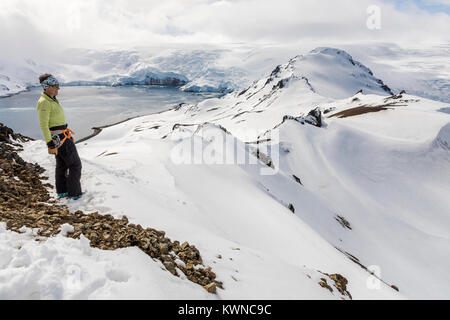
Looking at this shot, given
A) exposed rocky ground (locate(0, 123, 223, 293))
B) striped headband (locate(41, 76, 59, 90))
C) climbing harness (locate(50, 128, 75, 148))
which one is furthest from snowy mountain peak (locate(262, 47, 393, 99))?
exposed rocky ground (locate(0, 123, 223, 293))

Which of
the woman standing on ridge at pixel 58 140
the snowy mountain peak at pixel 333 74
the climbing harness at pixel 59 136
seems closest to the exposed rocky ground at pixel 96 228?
the woman standing on ridge at pixel 58 140

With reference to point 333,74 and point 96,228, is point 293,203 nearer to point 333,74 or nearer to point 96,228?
point 96,228

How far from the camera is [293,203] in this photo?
17.5 m

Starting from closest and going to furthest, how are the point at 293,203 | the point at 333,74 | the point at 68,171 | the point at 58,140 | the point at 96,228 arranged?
the point at 96,228 < the point at 58,140 < the point at 68,171 < the point at 293,203 < the point at 333,74

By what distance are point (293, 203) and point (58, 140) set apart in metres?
14.5

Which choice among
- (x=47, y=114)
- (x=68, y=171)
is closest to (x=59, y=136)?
(x=47, y=114)

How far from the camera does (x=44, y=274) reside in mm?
3209

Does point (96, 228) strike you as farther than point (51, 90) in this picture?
No

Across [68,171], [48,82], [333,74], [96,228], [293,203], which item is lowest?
[293,203]

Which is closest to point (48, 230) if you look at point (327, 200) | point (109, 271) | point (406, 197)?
point (109, 271)

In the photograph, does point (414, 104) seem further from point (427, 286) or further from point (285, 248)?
point (285, 248)

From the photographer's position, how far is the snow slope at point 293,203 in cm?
552

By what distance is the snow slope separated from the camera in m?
5.52
